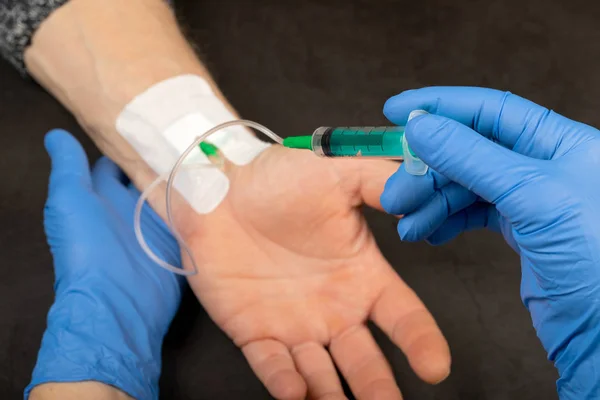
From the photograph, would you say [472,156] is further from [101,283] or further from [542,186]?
[101,283]

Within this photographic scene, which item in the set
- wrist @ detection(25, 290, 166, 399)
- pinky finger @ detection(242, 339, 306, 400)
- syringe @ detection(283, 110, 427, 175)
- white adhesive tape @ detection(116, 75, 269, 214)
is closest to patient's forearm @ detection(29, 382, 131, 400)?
wrist @ detection(25, 290, 166, 399)

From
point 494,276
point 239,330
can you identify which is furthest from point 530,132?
point 239,330

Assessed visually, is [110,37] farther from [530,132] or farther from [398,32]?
[530,132]

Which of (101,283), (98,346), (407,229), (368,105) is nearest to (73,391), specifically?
(98,346)

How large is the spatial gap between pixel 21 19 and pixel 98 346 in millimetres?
722

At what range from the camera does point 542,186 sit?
1.98ft

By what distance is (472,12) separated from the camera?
1313 millimetres

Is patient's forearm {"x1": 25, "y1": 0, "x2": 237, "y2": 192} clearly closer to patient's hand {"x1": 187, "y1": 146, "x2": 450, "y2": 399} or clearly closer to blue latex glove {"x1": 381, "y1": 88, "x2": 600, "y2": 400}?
patient's hand {"x1": 187, "y1": 146, "x2": 450, "y2": 399}

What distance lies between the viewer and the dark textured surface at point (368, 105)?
3.23 ft

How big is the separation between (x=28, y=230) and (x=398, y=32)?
1.00 metres

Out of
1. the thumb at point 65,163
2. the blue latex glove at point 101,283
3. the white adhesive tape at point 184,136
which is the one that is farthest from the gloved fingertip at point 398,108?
the thumb at point 65,163

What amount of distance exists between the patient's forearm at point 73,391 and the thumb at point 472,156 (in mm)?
679

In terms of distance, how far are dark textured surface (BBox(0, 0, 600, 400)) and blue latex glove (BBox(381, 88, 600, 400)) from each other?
12.5 inches

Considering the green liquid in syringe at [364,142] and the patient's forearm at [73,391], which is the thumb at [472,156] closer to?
the green liquid in syringe at [364,142]
